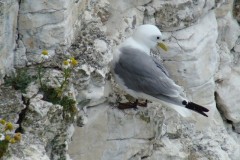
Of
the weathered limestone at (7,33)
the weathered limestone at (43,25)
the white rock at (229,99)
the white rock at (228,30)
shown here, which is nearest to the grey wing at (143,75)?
the weathered limestone at (43,25)

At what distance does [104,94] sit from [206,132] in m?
1.39

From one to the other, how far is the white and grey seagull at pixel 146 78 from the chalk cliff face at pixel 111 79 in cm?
11

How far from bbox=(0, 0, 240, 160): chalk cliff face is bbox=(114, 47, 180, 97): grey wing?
0.12 meters

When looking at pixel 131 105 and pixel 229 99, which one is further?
pixel 229 99

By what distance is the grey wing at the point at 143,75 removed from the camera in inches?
171

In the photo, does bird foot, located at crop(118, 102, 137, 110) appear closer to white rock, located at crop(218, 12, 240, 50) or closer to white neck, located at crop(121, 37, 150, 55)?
white neck, located at crop(121, 37, 150, 55)

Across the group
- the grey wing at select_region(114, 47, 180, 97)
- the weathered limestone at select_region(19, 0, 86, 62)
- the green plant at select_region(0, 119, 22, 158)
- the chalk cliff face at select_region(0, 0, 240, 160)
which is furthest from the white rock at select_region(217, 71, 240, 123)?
the green plant at select_region(0, 119, 22, 158)

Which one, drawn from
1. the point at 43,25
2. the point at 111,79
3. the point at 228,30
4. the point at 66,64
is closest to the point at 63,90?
the point at 66,64

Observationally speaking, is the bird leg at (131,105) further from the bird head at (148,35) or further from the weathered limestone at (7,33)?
the weathered limestone at (7,33)

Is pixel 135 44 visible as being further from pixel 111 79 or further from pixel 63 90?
pixel 63 90

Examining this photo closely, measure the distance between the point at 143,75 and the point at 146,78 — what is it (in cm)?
3

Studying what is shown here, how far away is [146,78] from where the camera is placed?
434cm

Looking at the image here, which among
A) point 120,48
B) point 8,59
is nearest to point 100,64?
point 120,48

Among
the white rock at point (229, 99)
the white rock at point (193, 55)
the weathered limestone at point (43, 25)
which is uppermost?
the weathered limestone at point (43, 25)
